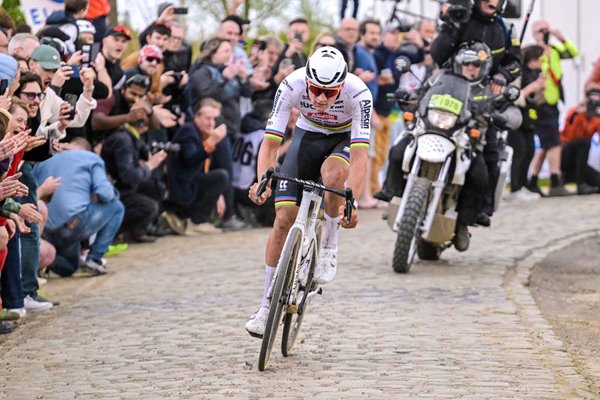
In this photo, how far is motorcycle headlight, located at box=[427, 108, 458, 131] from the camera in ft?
46.7

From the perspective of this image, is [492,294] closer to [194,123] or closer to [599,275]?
[599,275]

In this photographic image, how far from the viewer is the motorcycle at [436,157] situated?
1392 centimetres

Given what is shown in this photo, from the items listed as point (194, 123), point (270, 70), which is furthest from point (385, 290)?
point (270, 70)

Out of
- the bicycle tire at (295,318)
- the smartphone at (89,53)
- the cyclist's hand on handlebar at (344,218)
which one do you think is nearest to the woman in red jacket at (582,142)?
the smartphone at (89,53)

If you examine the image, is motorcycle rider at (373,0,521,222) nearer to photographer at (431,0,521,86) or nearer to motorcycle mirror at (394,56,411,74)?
photographer at (431,0,521,86)

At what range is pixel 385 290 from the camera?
13.0 metres

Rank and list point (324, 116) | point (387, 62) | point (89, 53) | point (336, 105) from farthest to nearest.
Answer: point (387, 62), point (89, 53), point (324, 116), point (336, 105)

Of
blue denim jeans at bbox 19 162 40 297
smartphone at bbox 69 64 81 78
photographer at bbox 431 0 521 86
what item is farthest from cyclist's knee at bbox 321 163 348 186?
photographer at bbox 431 0 521 86

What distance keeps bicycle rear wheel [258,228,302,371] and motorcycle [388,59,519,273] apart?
14.7 feet

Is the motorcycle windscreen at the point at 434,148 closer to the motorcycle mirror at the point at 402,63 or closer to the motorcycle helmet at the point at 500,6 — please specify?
the motorcycle mirror at the point at 402,63

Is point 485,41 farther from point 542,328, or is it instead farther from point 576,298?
point 542,328

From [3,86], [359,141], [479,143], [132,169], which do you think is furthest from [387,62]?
[359,141]

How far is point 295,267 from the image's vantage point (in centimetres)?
937

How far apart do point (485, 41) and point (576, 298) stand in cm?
316
